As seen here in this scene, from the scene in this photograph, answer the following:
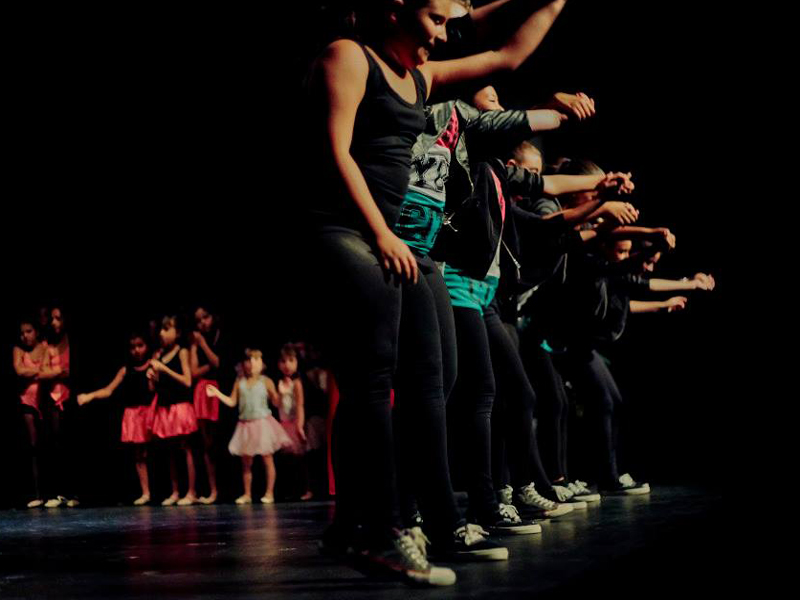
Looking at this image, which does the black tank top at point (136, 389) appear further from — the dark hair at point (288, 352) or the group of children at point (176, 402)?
the dark hair at point (288, 352)

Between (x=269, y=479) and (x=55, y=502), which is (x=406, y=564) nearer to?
(x=269, y=479)

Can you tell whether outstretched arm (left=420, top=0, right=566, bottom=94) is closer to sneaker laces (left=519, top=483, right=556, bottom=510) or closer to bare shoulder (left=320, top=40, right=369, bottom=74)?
bare shoulder (left=320, top=40, right=369, bottom=74)

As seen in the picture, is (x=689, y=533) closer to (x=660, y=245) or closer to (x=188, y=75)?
(x=660, y=245)

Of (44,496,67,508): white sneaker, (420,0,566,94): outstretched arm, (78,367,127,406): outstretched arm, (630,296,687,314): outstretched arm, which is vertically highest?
(420,0,566,94): outstretched arm

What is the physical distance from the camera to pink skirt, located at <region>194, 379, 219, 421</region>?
6516 millimetres

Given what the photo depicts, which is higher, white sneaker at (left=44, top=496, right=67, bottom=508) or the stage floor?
the stage floor

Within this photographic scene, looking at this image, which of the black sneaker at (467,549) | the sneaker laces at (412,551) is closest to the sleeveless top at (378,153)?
the sneaker laces at (412,551)

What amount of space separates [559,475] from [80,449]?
476cm

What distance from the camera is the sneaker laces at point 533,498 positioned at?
3.44 m

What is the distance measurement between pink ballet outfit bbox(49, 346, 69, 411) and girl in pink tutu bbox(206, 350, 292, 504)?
3.83 feet

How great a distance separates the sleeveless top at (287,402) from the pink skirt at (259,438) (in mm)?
139

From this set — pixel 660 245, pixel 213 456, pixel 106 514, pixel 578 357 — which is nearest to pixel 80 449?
pixel 213 456

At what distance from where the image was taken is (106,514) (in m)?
5.17

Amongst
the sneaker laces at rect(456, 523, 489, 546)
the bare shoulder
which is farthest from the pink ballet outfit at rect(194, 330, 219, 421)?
the bare shoulder
